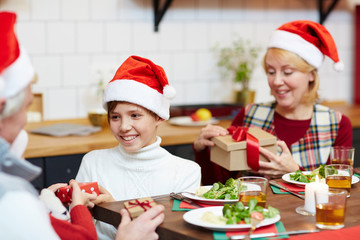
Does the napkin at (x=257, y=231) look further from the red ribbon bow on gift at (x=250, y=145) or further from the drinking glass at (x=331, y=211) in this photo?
the red ribbon bow on gift at (x=250, y=145)

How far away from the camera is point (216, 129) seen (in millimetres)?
2150

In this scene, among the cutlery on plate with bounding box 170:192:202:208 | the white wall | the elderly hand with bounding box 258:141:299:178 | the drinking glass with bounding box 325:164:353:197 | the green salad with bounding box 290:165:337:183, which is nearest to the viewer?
the cutlery on plate with bounding box 170:192:202:208

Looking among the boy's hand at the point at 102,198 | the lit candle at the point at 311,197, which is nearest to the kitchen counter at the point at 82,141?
the boy's hand at the point at 102,198

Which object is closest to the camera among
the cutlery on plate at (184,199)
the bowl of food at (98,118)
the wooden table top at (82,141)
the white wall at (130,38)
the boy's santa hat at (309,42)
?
the cutlery on plate at (184,199)

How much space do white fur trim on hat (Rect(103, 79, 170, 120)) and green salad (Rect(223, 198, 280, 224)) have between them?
0.65 meters

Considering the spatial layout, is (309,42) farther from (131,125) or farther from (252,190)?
(252,190)

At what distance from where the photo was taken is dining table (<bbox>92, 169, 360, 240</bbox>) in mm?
1381

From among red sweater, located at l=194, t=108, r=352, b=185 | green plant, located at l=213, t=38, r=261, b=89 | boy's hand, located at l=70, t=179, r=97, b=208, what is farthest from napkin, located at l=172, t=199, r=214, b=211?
green plant, located at l=213, t=38, r=261, b=89

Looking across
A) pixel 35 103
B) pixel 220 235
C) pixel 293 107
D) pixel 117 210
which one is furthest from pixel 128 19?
pixel 220 235

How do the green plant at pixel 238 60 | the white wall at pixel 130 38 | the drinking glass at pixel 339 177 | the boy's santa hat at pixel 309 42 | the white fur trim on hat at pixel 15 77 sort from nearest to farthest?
the white fur trim on hat at pixel 15 77
the drinking glass at pixel 339 177
the boy's santa hat at pixel 309 42
the white wall at pixel 130 38
the green plant at pixel 238 60

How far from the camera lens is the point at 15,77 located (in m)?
1.17

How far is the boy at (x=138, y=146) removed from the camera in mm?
1935

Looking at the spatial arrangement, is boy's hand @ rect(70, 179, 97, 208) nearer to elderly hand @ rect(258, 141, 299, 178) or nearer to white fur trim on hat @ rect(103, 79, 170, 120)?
white fur trim on hat @ rect(103, 79, 170, 120)

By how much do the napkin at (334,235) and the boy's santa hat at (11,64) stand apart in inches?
29.0
